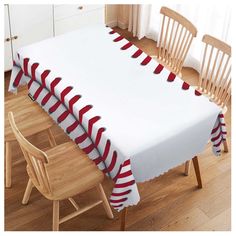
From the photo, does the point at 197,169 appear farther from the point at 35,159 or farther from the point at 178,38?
the point at 35,159

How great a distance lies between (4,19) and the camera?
4074 millimetres

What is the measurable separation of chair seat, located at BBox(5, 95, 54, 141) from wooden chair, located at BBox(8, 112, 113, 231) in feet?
0.77

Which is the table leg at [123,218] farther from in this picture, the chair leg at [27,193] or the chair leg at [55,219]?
the chair leg at [27,193]

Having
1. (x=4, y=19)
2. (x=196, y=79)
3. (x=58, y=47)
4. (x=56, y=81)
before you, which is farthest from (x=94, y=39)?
(x=196, y=79)

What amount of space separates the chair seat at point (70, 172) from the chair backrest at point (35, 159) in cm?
5

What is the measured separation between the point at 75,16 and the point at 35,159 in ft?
6.97

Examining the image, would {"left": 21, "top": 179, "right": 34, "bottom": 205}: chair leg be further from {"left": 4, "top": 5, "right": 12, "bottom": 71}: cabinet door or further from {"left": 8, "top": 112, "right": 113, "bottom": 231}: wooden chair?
{"left": 4, "top": 5, "right": 12, "bottom": 71}: cabinet door

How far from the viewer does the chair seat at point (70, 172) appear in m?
2.84

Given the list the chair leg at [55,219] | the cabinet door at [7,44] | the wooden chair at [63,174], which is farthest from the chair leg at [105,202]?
the cabinet door at [7,44]

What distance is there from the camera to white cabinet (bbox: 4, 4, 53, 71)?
412 centimetres

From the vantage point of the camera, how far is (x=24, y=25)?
13.8 ft

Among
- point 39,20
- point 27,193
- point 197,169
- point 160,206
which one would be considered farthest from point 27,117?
point 39,20
